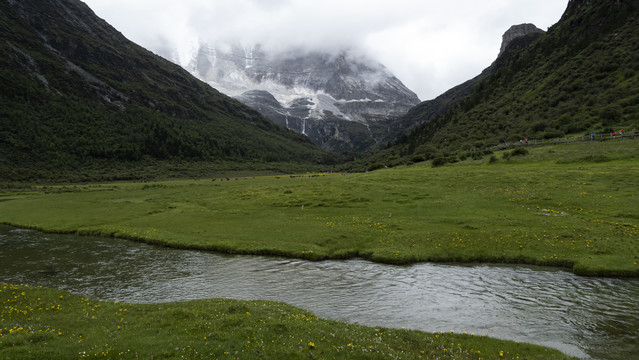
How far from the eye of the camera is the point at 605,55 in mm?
134750

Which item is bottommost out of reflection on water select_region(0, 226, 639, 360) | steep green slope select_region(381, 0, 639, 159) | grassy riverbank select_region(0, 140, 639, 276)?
reflection on water select_region(0, 226, 639, 360)

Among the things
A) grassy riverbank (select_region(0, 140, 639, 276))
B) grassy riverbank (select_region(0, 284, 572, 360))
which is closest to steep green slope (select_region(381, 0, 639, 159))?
grassy riverbank (select_region(0, 140, 639, 276))

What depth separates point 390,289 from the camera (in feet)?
84.9

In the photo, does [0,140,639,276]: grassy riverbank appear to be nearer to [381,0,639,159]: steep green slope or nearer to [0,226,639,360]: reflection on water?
[0,226,639,360]: reflection on water

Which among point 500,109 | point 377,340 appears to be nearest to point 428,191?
point 377,340

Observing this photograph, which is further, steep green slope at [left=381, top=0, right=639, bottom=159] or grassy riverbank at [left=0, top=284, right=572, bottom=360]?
steep green slope at [left=381, top=0, right=639, bottom=159]

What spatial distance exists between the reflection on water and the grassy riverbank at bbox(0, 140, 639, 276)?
2.98 m

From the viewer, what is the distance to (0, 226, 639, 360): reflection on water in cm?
1919

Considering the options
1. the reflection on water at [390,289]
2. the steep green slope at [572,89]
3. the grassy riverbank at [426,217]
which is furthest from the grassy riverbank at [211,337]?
the steep green slope at [572,89]

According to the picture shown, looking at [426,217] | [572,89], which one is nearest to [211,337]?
[426,217]

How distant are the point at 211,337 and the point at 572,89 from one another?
166 m

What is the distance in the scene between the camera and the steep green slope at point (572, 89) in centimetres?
10419

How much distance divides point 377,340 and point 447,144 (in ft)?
523

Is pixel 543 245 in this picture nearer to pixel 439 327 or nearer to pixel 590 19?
pixel 439 327
